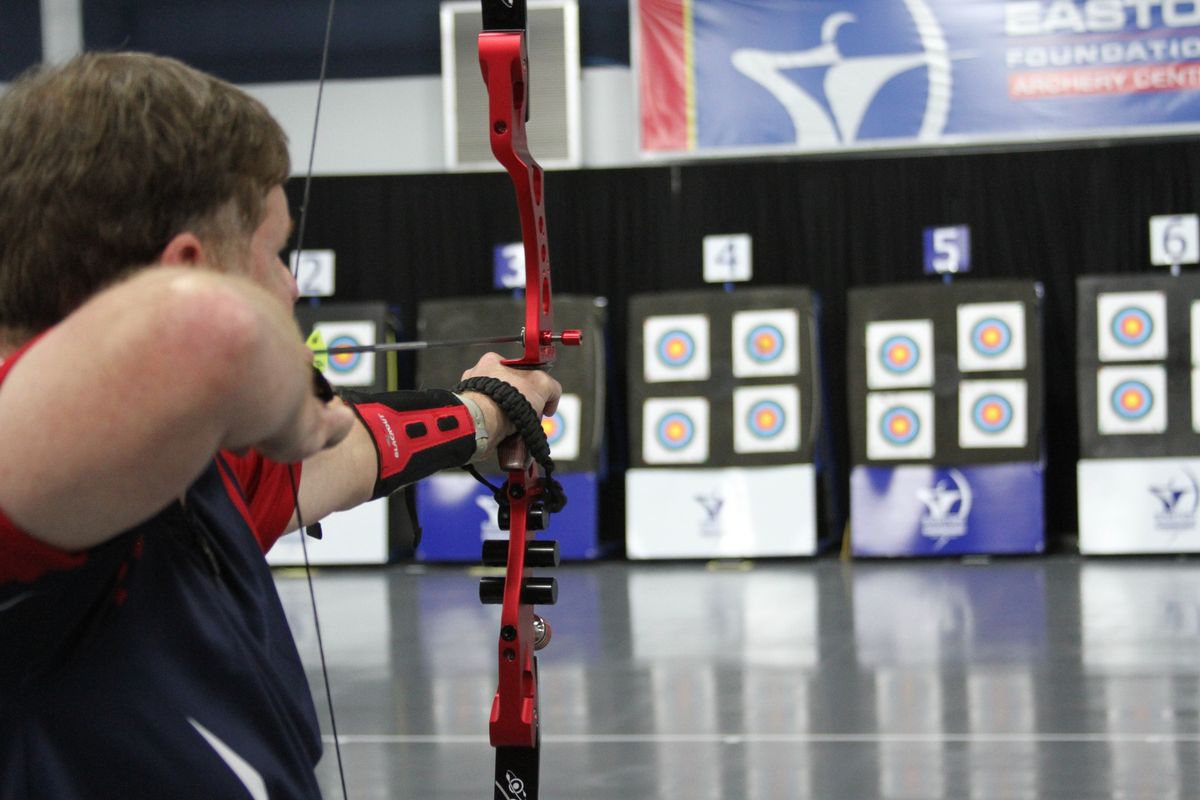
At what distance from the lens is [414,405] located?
1182 mm

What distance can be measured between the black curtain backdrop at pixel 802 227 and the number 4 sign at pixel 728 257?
6 cm

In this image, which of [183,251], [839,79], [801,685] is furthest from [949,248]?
[183,251]

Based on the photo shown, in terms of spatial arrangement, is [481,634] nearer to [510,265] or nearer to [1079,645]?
[1079,645]

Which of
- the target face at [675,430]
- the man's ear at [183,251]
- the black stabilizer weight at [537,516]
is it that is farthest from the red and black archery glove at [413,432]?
the target face at [675,430]

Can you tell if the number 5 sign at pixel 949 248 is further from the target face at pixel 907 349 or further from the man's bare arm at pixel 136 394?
the man's bare arm at pixel 136 394

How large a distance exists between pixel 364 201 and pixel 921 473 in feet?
9.50

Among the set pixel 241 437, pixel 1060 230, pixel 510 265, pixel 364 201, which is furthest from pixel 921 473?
pixel 241 437

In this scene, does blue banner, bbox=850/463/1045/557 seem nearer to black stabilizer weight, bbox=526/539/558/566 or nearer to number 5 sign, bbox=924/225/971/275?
number 5 sign, bbox=924/225/971/275

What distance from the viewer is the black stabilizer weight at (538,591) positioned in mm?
1599

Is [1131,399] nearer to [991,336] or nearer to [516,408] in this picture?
[991,336]

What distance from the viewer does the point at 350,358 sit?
639 centimetres

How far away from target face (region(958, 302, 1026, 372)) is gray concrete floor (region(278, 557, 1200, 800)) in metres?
1.01

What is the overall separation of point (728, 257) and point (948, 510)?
1.51 metres

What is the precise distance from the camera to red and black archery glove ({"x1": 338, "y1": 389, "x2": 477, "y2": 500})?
1115mm
